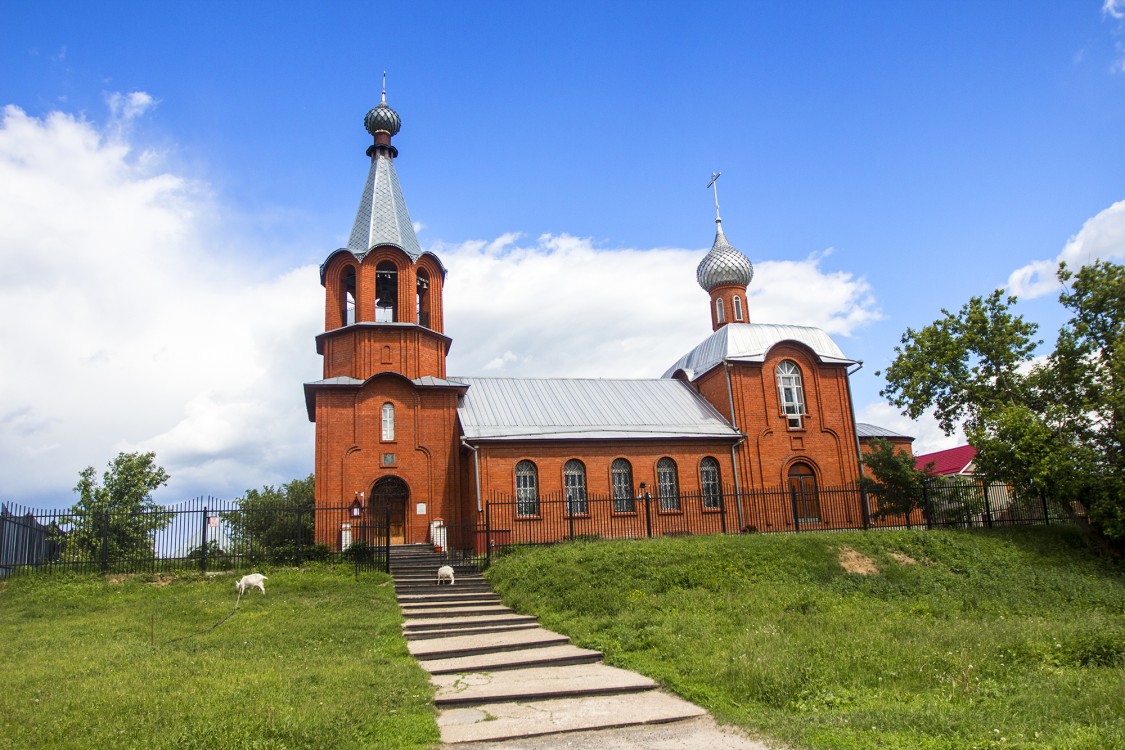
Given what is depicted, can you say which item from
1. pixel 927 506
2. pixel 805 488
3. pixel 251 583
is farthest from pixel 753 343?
pixel 251 583

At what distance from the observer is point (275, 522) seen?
106 feet

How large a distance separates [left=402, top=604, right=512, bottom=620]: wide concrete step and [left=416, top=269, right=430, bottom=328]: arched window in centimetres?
1162

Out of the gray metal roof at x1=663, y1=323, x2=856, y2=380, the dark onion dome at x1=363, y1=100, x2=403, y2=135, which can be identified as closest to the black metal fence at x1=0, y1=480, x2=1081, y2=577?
the gray metal roof at x1=663, y1=323, x2=856, y2=380

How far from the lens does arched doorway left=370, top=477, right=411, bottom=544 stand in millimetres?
21125

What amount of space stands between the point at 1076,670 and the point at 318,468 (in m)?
17.8

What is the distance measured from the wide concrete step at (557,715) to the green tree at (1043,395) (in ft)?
48.0

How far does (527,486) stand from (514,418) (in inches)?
90.9

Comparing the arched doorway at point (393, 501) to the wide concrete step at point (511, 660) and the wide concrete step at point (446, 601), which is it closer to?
the wide concrete step at point (446, 601)

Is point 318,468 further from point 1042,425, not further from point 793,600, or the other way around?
point 1042,425

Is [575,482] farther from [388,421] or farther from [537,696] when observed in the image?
[537,696]

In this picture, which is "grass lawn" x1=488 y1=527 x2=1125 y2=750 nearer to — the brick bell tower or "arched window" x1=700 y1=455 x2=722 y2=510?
the brick bell tower

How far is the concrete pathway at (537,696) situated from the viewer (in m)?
6.45

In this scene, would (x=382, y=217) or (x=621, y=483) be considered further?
(x=382, y=217)

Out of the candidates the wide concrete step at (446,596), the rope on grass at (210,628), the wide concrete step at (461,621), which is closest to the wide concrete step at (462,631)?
the wide concrete step at (461,621)
